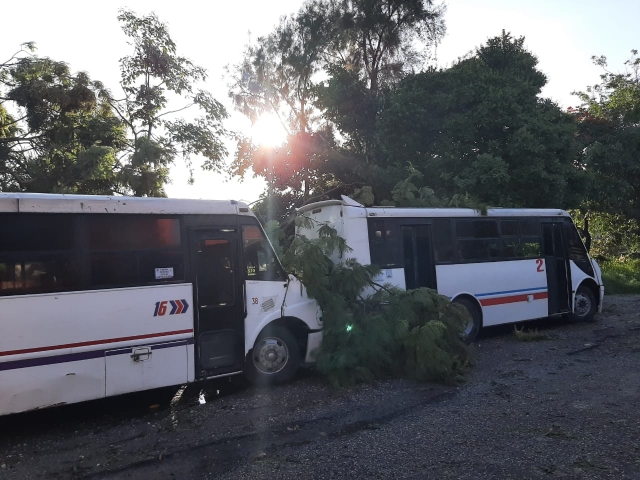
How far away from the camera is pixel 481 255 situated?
11172 mm

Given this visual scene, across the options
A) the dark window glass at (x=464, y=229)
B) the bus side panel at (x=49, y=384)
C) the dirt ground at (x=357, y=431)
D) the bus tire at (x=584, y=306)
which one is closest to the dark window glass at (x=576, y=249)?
the bus tire at (x=584, y=306)

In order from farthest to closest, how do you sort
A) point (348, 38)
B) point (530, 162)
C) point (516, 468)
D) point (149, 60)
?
point (348, 38) → point (149, 60) → point (530, 162) → point (516, 468)

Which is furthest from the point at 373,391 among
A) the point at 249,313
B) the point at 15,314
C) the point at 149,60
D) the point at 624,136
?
the point at 624,136

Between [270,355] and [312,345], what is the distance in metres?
0.69

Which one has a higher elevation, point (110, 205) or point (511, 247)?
point (110, 205)

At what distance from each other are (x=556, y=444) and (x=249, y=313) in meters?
4.13

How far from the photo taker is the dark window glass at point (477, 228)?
36.2 ft

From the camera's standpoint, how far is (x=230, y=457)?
17.2 feet

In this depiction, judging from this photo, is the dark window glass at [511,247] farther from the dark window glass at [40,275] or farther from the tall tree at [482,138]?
the dark window glass at [40,275]

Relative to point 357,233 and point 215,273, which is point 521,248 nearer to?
point 357,233

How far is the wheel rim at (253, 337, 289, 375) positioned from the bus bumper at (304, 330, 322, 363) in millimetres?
367

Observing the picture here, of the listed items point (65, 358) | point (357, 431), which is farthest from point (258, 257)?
point (357, 431)

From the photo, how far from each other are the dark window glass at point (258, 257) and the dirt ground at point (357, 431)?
163cm

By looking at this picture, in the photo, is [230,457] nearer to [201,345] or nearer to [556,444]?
[201,345]
